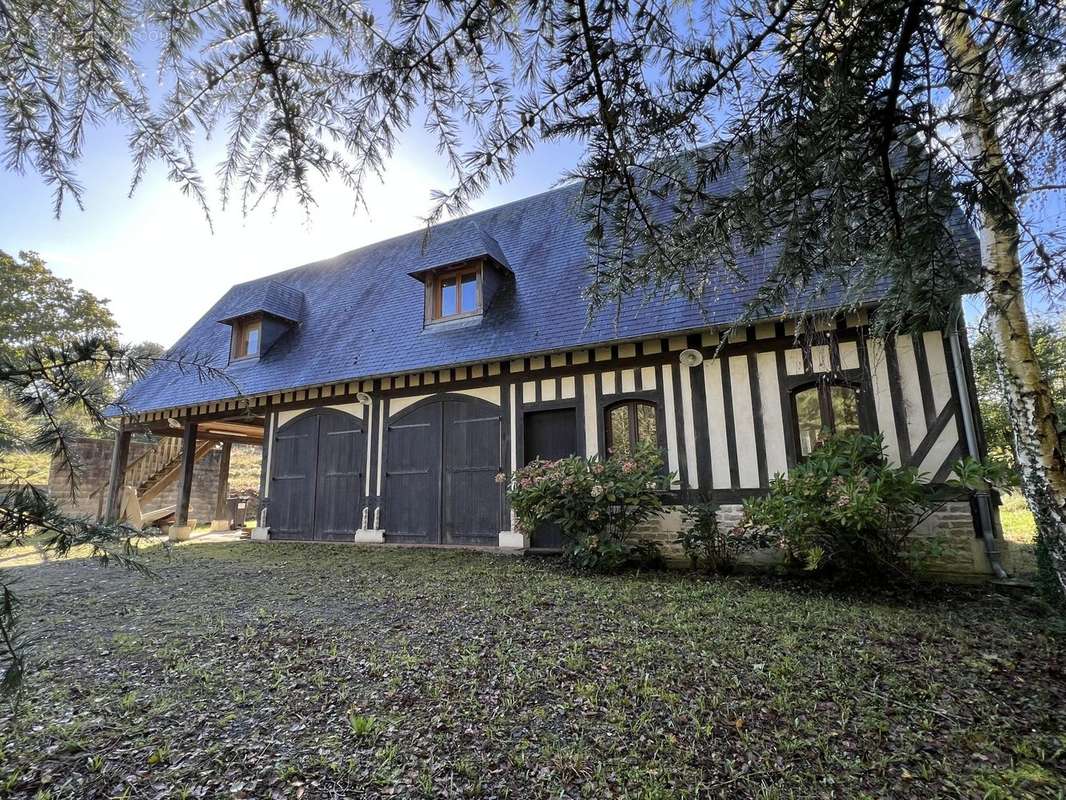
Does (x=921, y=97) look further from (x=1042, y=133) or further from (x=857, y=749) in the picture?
(x=857, y=749)

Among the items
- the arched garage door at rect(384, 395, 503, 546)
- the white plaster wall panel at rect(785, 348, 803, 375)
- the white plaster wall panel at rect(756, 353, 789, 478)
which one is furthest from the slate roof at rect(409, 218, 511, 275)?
the white plaster wall panel at rect(785, 348, 803, 375)

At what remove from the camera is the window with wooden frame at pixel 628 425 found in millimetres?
5883

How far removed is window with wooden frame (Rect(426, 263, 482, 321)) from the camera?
741 centimetres

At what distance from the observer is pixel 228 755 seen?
5.76 ft

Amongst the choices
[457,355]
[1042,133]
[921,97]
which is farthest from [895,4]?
[457,355]

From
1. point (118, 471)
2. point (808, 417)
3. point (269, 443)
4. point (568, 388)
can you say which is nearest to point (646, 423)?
point (568, 388)

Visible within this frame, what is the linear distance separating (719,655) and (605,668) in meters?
0.63

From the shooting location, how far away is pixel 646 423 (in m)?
5.93

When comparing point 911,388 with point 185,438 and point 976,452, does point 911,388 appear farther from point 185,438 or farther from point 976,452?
point 185,438

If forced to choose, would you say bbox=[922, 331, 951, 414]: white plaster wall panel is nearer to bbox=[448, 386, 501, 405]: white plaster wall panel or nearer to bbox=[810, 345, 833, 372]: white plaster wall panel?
bbox=[810, 345, 833, 372]: white plaster wall panel

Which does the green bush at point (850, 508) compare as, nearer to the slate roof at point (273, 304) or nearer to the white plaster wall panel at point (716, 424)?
the white plaster wall panel at point (716, 424)

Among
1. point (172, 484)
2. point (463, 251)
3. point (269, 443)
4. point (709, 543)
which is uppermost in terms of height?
point (463, 251)

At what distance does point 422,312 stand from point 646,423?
4087 millimetres

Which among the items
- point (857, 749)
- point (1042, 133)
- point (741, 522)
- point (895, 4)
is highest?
point (895, 4)
